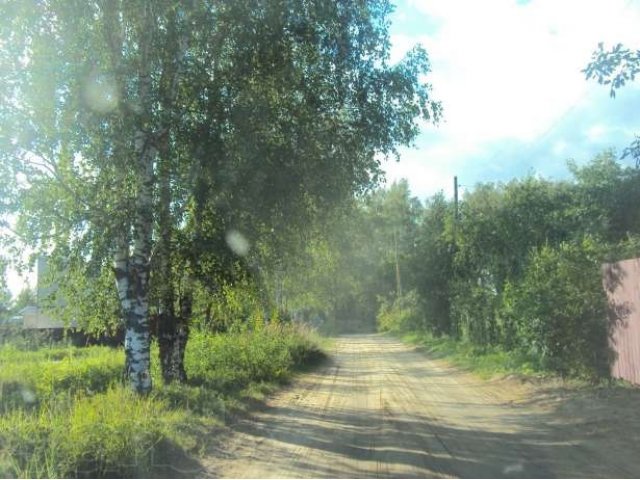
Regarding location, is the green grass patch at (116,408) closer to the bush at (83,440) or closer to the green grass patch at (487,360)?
the bush at (83,440)

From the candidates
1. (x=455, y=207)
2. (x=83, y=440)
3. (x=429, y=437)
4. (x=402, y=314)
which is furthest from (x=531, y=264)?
(x=402, y=314)

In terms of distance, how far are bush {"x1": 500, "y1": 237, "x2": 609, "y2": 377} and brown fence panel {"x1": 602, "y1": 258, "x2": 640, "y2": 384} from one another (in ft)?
1.08

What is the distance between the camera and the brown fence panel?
12.3 meters

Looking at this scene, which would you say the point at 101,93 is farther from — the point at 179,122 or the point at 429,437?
the point at 429,437

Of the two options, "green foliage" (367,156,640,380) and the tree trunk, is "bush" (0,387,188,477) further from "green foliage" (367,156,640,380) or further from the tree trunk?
"green foliage" (367,156,640,380)

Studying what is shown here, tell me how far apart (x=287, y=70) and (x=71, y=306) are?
6.87m

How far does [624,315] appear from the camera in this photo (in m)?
12.8

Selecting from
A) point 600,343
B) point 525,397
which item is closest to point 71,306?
point 525,397

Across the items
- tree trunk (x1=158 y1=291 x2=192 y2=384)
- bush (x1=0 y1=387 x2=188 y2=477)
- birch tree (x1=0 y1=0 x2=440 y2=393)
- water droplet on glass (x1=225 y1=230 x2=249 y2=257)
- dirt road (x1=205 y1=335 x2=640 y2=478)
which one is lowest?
dirt road (x1=205 y1=335 x2=640 y2=478)

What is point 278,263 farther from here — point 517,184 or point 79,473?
point 517,184

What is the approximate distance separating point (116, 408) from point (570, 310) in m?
9.93

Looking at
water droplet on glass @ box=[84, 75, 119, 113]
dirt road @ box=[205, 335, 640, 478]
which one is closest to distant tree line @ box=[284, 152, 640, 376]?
dirt road @ box=[205, 335, 640, 478]

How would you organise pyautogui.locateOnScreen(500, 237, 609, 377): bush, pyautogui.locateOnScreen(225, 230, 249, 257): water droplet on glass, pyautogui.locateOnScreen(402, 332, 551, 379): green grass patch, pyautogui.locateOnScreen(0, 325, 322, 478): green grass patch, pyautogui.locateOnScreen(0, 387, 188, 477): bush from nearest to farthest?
1. pyautogui.locateOnScreen(0, 387, 188, 477): bush
2. pyautogui.locateOnScreen(0, 325, 322, 478): green grass patch
3. pyautogui.locateOnScreen(225, 230, 249, 257): water droplet on glass
4. pyautogui.locateOnScreen(500, 237, 609, 377): bush
5. pyautogui.locateOnScreen(402, 332, 551, 379): green grass patch

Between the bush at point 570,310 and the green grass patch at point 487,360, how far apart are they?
1.14 m
